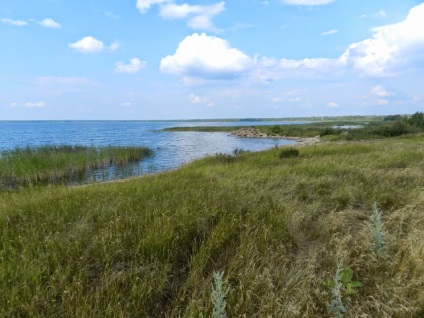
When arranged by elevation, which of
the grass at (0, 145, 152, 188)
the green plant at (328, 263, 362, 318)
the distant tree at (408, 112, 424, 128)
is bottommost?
the grass at (0, 145, 152, 188)

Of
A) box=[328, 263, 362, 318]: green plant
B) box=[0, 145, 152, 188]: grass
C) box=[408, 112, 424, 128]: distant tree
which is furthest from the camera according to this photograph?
box=[408, 112, 424, 128]: distant tree

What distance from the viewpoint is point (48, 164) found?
1897 centimetres

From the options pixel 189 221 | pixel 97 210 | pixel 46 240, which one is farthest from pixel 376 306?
pixel 97 210

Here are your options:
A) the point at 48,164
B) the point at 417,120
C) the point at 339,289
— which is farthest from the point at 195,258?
the point at 417,120

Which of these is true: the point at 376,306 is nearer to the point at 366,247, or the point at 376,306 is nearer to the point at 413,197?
the point at 366,247

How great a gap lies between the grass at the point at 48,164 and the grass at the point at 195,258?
1353cm

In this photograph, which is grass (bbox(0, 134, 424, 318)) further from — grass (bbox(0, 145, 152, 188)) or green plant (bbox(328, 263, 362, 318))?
grass (bbox(0, 145, 152, 188))

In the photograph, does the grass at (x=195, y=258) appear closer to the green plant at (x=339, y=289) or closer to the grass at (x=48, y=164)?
the green plant at (x=339, y=289)

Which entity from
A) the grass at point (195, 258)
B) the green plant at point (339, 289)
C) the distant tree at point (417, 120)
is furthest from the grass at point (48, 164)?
the distant tree at point (417, 120)

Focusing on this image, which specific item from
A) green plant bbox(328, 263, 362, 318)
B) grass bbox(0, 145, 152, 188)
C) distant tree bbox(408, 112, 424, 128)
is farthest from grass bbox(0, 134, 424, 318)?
distant tree bbox(408, 112, 424, 128)

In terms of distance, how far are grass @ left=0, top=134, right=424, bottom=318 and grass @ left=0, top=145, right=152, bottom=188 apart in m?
13.5

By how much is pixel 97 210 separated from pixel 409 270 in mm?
5105

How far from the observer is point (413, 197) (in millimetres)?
6586

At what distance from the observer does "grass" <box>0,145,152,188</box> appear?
55.7 feet
